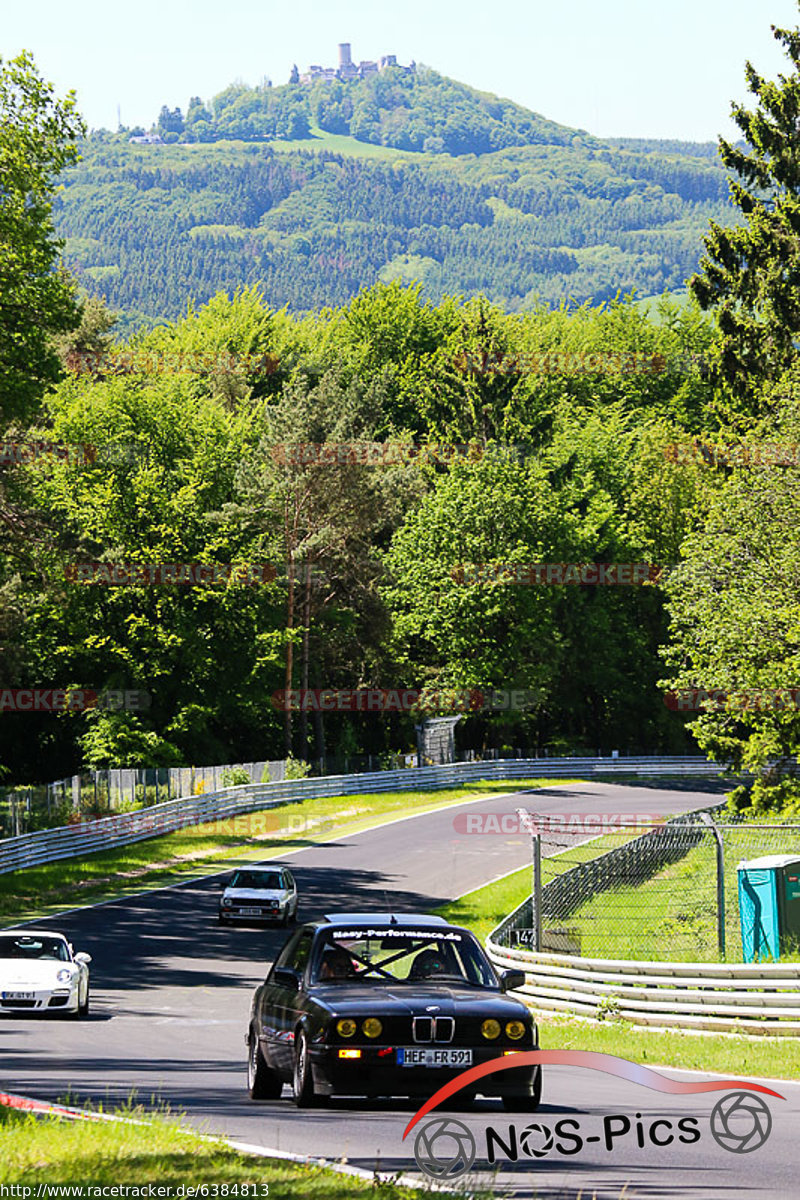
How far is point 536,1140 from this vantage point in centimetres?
978

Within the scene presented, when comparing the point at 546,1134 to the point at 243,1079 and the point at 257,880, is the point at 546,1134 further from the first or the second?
the point at 257,880

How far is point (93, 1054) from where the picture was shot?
16312 mm

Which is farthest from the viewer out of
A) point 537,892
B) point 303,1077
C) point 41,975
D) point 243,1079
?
point 537,892

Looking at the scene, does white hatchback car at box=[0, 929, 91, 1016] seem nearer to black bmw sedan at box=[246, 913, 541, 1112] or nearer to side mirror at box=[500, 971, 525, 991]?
black bmw sedan at box=[246, 913, 541, 1112]

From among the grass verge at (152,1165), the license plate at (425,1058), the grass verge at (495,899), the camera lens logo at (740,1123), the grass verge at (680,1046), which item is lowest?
the grass verge at (495,899)

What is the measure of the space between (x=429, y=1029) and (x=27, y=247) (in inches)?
1191

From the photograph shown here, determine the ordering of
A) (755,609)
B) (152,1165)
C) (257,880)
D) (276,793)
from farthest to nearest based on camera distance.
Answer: (276,793) → (755,609) → (257,880) → (152,1165)

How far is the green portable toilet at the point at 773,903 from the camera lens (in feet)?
67.7

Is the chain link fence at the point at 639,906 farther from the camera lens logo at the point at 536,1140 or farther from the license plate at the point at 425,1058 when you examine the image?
the license plate at the point at 425,1058

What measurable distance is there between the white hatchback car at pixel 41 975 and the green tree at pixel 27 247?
17830 millimetres

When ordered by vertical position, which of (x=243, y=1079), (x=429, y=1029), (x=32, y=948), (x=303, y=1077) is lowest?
(x=243, y=1079)

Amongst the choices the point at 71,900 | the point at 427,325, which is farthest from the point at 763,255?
the point at 427,325

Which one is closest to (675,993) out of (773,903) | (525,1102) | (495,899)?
(773,903)

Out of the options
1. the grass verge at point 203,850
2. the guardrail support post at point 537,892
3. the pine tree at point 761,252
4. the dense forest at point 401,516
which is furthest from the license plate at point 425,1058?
the pine tree at point 761,252
